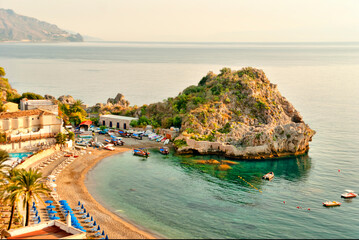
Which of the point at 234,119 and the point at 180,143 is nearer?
the point at 180,143

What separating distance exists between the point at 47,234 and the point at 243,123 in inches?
2167

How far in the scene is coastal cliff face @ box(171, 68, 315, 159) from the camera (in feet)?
244

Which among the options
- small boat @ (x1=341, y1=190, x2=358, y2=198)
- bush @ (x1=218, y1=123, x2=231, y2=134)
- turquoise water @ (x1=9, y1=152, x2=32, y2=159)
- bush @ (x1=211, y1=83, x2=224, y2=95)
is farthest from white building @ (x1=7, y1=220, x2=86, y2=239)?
bush @ (x1=211, y1=83, x2=224, y2=95)

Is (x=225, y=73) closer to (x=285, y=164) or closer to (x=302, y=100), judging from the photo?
(x=285, y=164)

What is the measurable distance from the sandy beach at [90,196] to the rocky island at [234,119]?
1471cm

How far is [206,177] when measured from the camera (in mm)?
62531

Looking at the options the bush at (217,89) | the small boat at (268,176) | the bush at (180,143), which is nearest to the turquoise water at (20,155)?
the bush at (180,143)

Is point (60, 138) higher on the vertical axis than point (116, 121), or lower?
lower

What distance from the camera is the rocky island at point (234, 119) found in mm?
74750

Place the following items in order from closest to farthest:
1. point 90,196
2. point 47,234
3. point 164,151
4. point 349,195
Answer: point 47,234 → point 90,196 → point 349,195 → point 164,151

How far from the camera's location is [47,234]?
33750mm

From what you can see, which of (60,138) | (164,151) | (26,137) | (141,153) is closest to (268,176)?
(164,151)

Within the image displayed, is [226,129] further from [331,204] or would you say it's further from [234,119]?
[331,204]

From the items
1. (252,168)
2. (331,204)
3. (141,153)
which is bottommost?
(331,204)
